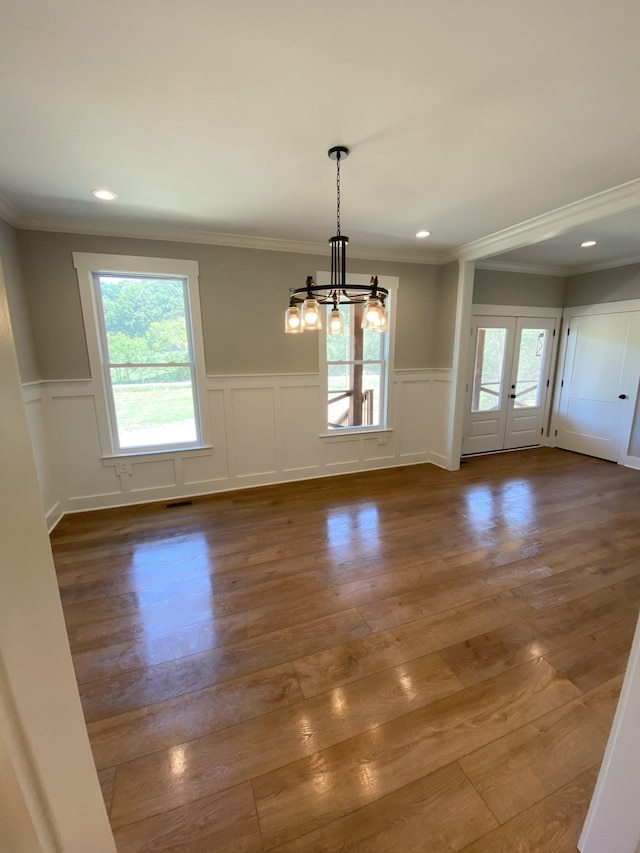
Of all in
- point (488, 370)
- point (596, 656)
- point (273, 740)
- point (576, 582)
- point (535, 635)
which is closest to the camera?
point (273, 740)

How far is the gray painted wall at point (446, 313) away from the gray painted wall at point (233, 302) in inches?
2.3

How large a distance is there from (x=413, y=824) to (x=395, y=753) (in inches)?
8.1

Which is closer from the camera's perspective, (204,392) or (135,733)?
(135,733)

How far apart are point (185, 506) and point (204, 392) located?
120cm

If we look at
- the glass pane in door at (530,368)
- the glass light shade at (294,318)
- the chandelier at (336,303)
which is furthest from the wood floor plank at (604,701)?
the glass pane in door at (530,368)

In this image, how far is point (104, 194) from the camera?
254 cm

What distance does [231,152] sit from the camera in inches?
80.7

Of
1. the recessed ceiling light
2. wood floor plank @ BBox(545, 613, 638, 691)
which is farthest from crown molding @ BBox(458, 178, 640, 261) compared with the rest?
the recessed ceiling light

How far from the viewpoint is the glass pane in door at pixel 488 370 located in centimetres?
498

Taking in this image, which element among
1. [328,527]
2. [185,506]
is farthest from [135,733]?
[185,506]

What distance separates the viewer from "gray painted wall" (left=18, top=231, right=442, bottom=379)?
3062 millimetres

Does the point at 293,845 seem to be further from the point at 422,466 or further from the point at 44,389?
the point at 422,466

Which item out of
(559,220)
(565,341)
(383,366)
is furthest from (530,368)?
(559,220)

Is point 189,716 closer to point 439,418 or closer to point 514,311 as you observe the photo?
point 439,418
